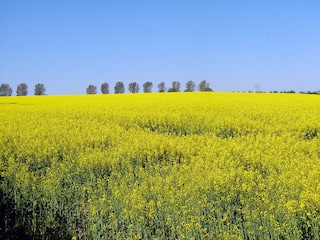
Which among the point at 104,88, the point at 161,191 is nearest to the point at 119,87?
the point at 104,88

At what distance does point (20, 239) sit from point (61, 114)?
15097 mm

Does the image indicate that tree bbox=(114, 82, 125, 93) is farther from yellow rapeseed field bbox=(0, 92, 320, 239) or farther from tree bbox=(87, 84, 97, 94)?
yellow rapeseed field bbox=(0, 92, 320, 239)

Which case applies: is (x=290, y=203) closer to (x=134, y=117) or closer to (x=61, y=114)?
(x=134, y=117)

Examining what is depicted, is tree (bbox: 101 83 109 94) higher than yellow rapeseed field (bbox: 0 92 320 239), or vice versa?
tree (bbox: 101 83 109 94)

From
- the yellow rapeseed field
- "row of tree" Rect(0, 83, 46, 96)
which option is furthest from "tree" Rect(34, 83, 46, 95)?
the yellow rapeseed field

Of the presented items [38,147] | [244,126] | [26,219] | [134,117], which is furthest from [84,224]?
[134,117]

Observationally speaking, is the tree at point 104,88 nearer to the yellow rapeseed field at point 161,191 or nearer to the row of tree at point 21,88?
the row of tree at point 21,88

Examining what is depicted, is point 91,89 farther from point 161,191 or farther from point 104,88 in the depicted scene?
point 161,191

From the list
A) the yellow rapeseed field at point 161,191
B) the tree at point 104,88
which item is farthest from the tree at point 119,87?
the yellow rapeseed field at point 161,191

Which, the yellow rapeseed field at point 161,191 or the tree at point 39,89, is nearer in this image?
the yellow rapeseed field at point 161,191

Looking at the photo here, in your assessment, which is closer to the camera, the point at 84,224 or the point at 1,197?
the point at 84,224

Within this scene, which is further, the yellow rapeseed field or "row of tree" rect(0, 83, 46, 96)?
"row of tree" rect(0, 83, 46, 96)

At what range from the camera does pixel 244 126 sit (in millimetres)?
13602

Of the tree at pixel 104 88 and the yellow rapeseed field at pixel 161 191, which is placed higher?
the tree at pixel 104 88
